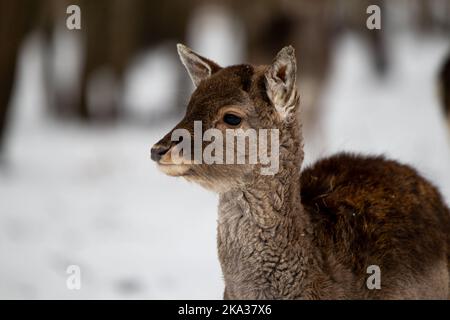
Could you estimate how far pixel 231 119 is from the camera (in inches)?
222

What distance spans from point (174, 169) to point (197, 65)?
1044 mm

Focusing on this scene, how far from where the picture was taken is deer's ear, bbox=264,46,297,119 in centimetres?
554

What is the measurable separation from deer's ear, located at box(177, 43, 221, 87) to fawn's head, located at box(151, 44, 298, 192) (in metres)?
0.34

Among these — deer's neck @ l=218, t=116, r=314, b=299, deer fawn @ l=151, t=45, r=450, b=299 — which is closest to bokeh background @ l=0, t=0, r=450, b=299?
deer fawn @ l=151, t=45, r=450, b=299

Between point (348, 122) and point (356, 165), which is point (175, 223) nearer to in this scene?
point (356, 165)

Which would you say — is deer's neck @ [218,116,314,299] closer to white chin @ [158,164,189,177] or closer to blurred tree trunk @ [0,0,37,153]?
white chin @ [158,164,189,177]

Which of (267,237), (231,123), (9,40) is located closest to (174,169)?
(231,123)

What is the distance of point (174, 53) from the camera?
24.9 metres

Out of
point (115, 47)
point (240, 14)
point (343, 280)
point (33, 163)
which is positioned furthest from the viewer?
point (240, 14)

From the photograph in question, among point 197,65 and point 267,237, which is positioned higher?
point 197,65

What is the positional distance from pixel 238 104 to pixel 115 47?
51.9 feet

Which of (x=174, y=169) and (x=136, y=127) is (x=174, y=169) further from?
(x=136, y=127)

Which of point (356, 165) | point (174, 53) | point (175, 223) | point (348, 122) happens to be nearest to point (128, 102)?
point (174, 53)

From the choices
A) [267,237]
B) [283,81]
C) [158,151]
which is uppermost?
[283,81]
